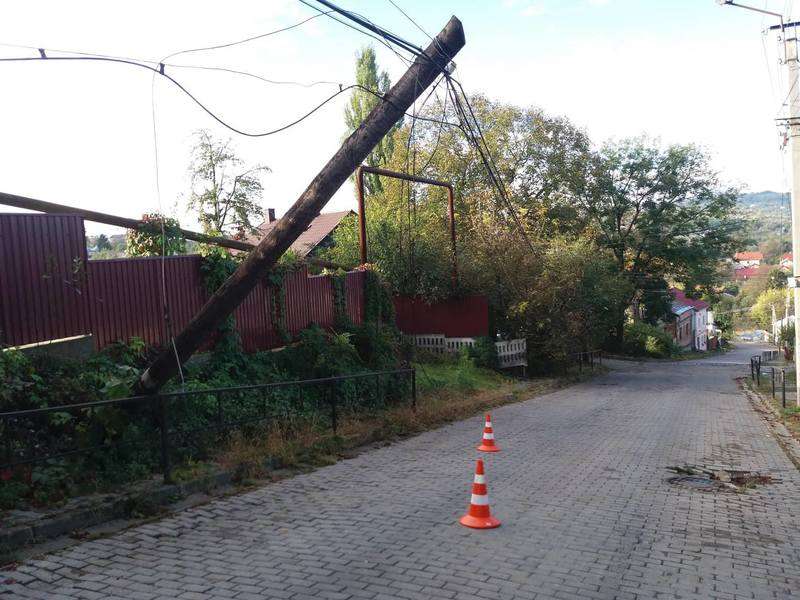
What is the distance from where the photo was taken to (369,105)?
36.4 m

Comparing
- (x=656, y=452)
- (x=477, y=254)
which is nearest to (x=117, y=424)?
(x=656, y=452)

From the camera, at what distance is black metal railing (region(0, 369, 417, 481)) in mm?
6540

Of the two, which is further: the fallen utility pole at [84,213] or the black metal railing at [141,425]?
the fallen utility pole at [84,213]

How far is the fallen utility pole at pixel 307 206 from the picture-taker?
25.0 ft

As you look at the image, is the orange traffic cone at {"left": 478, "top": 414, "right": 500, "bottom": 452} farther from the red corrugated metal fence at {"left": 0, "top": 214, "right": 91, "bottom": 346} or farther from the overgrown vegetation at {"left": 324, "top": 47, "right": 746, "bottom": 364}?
the overgrown vegetation at {"left": 324, "top": 47, "right": 746, "bottom": 364}

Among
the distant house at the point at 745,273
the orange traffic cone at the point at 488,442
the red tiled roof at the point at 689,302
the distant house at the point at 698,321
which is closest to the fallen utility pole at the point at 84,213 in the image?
the orange traffic cone at the point at 488,442

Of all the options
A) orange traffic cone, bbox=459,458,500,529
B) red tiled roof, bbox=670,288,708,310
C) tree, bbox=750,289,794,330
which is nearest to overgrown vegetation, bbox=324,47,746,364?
orange traffic cone, bbox=459,458,500,529

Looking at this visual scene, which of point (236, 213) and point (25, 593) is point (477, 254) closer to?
point (236, 213)

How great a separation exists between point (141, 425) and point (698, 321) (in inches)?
3185

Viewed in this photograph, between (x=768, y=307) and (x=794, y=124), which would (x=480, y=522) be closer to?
(x=794, y=124)

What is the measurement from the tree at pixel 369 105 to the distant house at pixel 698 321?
4401 cm

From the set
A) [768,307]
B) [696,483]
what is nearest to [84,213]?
[696,483]

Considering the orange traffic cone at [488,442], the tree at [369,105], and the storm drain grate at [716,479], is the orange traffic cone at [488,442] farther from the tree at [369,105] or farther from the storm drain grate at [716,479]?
the tree at [369,105]

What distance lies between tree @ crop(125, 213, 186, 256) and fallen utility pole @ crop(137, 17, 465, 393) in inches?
147
